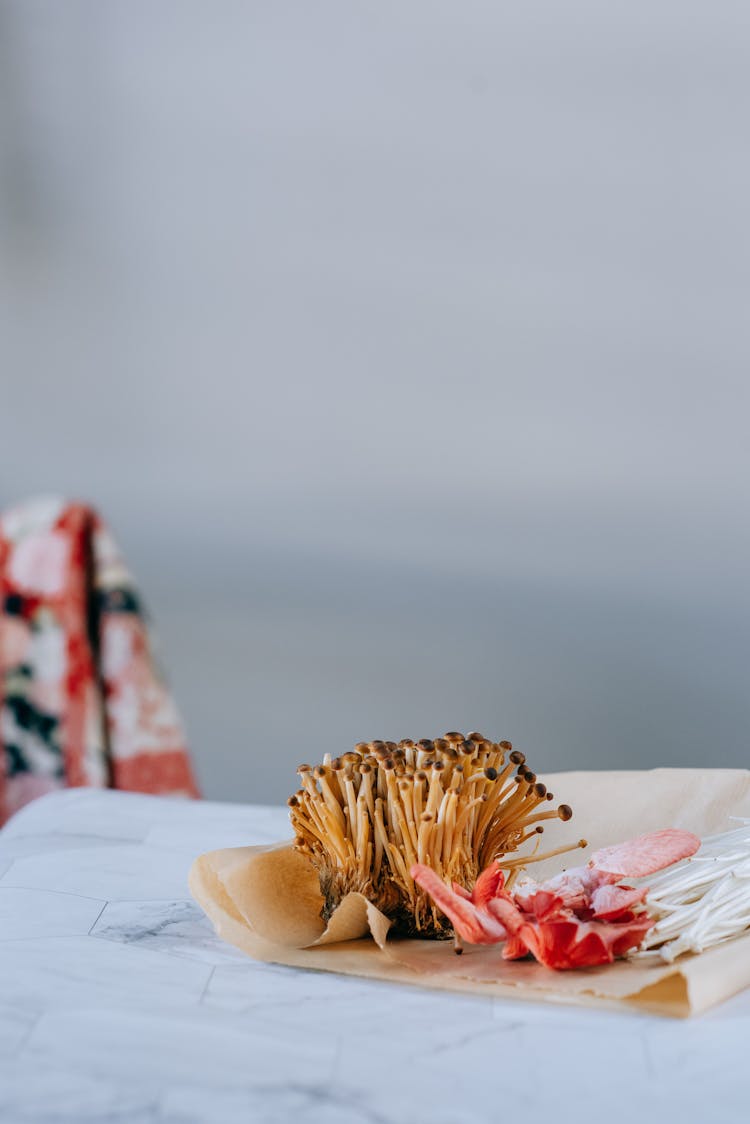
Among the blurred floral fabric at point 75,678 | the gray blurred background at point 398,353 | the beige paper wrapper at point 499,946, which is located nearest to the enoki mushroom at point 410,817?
the beige paper wrapper at point 499,946

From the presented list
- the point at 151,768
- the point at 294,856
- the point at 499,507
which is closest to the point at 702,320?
the point at 499,507

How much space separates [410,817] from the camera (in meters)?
0.61

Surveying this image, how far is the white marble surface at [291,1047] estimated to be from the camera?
44cm

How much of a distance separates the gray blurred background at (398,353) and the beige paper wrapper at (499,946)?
966 mm

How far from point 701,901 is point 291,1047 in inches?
8.7

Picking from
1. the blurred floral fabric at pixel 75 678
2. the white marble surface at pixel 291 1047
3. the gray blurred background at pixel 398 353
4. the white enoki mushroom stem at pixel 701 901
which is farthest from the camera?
the gray blurred background at pixel 398 353

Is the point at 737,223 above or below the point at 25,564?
above

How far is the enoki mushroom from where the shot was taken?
0.61 m

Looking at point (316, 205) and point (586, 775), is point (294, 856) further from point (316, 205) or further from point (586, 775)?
point (316, 205)

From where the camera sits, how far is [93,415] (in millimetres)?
1855

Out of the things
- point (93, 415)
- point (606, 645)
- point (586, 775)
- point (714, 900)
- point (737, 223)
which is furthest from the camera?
point (93, 415)

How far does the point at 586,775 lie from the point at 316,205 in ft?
3.94

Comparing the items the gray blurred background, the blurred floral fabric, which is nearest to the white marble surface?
the blurred floral fabric

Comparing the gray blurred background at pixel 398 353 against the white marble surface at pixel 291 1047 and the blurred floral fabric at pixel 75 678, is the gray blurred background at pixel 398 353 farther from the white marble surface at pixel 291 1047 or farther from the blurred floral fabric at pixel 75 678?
the white marble surface at pixel 291 1047
